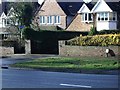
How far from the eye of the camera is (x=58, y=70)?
74.7 ft

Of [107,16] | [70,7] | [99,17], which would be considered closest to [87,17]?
[99,17]

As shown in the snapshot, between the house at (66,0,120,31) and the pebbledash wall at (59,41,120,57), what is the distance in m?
18.4

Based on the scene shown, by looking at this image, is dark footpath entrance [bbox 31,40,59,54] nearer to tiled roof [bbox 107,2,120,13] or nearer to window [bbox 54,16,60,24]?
tiled roof [bbox 107,2,120,13]

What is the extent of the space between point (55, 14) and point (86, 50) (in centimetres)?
2809

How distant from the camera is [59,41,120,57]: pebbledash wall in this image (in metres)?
32.2

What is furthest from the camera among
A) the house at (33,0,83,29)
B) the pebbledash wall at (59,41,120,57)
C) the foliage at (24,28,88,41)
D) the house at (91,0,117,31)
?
the house at (33,0,83,29)

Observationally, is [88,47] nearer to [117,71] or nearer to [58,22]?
[117,71]

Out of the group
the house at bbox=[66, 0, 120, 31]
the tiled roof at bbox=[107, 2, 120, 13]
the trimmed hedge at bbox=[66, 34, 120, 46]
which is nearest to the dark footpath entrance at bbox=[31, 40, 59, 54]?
the trimmed hedge at bbox=[66, 34, 120, 46]

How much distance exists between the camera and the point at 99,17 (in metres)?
54.5

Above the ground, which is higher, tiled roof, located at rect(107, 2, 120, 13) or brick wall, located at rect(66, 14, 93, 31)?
tiled roof, located at rect(107, 2, 120, 13)

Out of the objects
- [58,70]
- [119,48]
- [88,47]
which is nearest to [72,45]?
[88,47]

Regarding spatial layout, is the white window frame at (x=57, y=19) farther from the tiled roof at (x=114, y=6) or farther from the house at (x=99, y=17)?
the tiled roof at (x=114, y=6)

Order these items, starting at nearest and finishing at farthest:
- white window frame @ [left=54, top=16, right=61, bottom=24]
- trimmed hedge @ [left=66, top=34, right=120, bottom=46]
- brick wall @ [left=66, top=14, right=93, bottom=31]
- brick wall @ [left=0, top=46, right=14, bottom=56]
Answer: trimmed hedge @ [left=66, top=34, right=120, bottom=46] < brick wall @ [left=0, top=46, right=14, bottom=56] < brick wall @ [left=66, top=14, right=93, bottom=31] < white window frame @ [left=54, top=16, right=61, bottom=24]

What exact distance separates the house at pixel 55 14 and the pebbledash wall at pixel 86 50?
24740 mm
